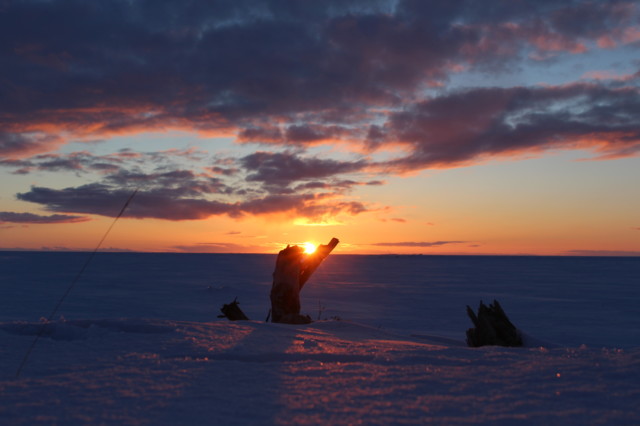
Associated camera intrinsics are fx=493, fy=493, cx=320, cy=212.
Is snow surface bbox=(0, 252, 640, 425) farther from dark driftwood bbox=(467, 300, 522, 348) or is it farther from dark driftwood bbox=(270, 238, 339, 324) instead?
dark driftwood bbox=(270, 238, 339, 324)

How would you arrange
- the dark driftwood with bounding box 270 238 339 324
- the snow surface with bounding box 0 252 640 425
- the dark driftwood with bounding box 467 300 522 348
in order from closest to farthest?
the snow surface with bounding box 0 252 640 425 → the dark driftwood with bounding box 467 300 522 348 → the dark driftwood with bounding box 270 238 339 324

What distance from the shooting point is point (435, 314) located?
1083 inches

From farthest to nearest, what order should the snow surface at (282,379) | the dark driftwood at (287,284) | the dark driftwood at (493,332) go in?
1. the dark driftwood at (287,284)
2. the dark driftwood at (493,332)
3. the snow surface at (282,379)

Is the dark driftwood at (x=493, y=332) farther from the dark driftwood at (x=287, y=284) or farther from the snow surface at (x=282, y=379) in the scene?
the dark driftwood at (x=287, y=284)

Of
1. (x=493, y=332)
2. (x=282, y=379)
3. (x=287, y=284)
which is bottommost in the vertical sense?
(x=493, y=332)

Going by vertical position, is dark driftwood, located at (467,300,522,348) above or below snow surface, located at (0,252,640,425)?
below

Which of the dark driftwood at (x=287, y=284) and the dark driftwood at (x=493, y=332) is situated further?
the dark driftwood at (x=287, y=284)

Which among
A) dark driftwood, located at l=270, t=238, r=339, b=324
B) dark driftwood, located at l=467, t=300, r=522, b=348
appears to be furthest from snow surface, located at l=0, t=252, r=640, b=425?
dark driftwood, located at l=270, t=238, r=339, b=324

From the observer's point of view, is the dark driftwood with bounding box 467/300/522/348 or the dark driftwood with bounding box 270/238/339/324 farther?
the dark driftwood with bounding box 270/238/339/324

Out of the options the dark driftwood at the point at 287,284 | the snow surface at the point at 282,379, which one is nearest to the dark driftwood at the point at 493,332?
the snow surface at the point at 282,379

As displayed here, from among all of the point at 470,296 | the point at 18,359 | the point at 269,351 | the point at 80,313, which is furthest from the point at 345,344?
the point at 470,296

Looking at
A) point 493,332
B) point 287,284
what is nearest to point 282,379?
point 493,332

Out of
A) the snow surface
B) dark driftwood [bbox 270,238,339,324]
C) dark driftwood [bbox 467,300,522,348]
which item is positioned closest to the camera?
the snow surface

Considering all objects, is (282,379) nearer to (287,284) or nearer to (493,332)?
(493,332)
